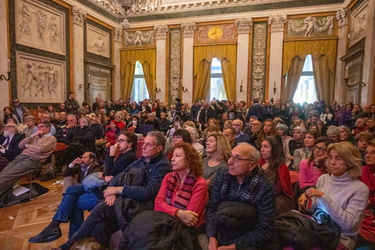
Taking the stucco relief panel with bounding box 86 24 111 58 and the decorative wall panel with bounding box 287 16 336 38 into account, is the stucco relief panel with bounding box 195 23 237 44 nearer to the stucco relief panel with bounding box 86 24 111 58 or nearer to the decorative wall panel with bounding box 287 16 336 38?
the decorative wall panel with bounding box 287 16 336 38

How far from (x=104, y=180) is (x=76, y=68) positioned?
9.32 m

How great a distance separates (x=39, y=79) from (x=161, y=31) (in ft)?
19.7

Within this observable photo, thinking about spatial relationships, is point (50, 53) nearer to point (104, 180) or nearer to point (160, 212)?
point (104, 180)

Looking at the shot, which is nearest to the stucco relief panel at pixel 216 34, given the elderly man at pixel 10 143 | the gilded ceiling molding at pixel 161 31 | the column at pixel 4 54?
the gilded ceiling molding at pixel 161 31

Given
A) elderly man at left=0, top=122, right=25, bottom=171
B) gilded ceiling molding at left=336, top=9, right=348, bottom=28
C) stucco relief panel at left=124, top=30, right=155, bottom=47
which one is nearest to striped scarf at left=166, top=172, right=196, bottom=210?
elderly man at left=0, top=122, right=25, bottom=171

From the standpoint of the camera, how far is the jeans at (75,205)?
287cm

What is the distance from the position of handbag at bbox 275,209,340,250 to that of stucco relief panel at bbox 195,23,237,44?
36.1 ft

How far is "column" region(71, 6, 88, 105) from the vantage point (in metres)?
10.9

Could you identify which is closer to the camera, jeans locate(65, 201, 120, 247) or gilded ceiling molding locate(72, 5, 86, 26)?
jeans locate(65, 201, 120, 247)

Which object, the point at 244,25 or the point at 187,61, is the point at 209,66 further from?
the point at 244,25

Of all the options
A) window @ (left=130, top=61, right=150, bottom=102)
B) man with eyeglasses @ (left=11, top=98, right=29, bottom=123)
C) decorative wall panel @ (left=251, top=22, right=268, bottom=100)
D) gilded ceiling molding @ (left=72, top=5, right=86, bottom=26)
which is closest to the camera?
man with eyeglasses @ (left=11, top=98, right=29, bottom=123)

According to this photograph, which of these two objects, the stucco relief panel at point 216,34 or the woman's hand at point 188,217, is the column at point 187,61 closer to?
the stucco relief panel at point 216,34

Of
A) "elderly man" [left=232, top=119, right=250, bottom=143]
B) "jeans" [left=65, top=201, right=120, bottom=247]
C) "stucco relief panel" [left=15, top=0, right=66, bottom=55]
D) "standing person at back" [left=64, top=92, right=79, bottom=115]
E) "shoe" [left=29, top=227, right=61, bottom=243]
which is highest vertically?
"stucco relief panel" [left=15, top=0, right=66, bottom=55]

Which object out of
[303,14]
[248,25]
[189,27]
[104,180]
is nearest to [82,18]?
[189,27]
